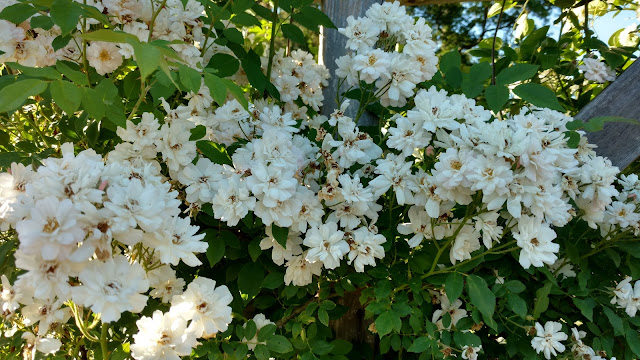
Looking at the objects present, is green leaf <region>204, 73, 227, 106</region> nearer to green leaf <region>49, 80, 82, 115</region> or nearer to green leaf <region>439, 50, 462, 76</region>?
green leaf <region>49, 80, 82, 115</region>

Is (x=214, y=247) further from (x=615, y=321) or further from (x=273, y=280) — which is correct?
(x=615, y=321)

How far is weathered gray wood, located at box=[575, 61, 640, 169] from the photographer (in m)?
1.40

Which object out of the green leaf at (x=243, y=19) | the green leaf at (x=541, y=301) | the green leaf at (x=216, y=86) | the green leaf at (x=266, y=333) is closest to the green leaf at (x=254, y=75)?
the green leaf at (x=243, y=19)

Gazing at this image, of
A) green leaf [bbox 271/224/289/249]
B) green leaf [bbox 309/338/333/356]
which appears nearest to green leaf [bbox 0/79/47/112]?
green leaf [bbox 271/224/289/249]

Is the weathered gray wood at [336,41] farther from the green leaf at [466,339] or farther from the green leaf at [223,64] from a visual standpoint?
the green leaf at [466,339]

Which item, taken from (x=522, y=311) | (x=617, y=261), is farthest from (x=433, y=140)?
(x=617, y=261)

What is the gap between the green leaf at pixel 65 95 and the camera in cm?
85

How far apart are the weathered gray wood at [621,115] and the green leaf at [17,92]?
4.20 feet

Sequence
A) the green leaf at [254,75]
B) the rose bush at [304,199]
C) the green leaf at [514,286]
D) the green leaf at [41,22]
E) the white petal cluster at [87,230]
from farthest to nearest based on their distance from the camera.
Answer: the green leaf at [254,75], the green leaf at [514,286], the green leaf at [41,22], the rose bush at [304,199], the white petal cluster at [87,230]

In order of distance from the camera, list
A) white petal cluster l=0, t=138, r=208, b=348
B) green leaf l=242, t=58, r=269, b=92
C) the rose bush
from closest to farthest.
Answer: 1. white petal cluster l=0, t=138, r=208, b=348
2. the rose bush
3. green leaf l=242, t=58, r=269, b=92

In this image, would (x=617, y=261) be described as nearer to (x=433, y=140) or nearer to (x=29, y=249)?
(x=433, y=140)

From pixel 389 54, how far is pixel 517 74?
0.93 ft

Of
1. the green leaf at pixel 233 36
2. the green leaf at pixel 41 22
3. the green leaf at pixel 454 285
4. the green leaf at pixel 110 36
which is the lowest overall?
the green leaf at pixel 454 285

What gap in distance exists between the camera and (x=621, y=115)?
4.58 feet
